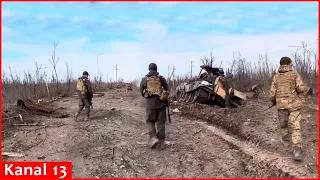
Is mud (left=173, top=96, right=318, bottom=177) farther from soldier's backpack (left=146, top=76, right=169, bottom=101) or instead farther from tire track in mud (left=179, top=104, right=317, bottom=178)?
soldier's backpack (left=146, top=76, right=169, bottom=101)

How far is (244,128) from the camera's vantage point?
35.2 feet

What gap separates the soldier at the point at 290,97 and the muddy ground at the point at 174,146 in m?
0.47

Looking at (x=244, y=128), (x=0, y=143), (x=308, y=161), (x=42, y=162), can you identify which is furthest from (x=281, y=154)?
(x=0, y=143)

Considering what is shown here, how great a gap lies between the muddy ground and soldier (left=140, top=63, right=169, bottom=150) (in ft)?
1.18

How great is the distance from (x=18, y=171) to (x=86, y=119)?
191 inches

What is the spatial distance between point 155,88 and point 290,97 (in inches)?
122

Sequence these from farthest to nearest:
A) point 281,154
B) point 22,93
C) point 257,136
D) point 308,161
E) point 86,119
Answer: point 22,93 → point 86,119 → point 257,136 → point 281,154 → point 308,161

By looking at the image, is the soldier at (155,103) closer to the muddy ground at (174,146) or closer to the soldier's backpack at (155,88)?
the soldier's backpack at (155,88)

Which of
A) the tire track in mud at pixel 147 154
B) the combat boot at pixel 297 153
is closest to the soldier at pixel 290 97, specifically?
the combat boot at pixel 297 153

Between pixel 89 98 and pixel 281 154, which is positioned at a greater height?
pixel 89 98

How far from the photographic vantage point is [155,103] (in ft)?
30.3

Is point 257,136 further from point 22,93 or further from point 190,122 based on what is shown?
point 22,93

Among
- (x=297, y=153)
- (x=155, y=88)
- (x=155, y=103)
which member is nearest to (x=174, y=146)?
(x=155, y=103)

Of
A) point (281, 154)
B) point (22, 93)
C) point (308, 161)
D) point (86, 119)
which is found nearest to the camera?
point (308, 161)
